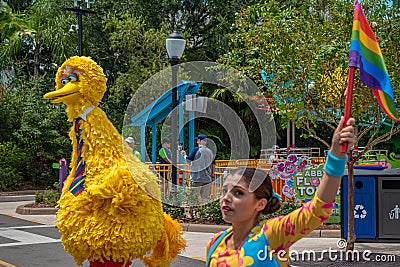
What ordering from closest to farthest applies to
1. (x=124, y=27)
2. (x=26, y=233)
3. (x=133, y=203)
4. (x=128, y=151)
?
(x=133, y=203) < (x=128, y=151) < (x=26, y=233) < (x=124, y=27)

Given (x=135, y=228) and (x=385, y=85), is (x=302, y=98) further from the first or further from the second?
(x=385, y=85)

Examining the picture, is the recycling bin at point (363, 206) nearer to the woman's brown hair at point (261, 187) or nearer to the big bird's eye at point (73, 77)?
the big bird's eye at point (73, 77)


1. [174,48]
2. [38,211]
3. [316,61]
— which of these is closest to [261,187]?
[316,61]

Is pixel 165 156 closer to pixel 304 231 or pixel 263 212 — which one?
pixel 263 212

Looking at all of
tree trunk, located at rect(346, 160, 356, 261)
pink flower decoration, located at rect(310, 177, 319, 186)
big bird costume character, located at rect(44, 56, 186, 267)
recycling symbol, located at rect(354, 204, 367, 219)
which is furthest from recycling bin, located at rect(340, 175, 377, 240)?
big bird costume character, located at rect(44, 56, 186, 267)

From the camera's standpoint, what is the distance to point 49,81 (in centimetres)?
2777

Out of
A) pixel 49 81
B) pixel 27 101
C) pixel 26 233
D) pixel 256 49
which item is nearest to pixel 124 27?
pixel 27 101

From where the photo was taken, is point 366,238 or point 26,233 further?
point 26,233

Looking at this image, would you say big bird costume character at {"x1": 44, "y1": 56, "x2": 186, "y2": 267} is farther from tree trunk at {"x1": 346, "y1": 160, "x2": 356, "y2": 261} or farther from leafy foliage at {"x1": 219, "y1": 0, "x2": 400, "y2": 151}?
leafy foliage at {"x1": 219, "y1": 0, "x2": 400, "y2": 151}

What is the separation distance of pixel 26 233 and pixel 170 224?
252 inches

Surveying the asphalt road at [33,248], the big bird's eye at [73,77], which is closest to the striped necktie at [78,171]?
the big bird's eye at [73,77]

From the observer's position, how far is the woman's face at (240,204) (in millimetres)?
3373

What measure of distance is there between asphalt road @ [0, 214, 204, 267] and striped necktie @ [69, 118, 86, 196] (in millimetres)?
2983

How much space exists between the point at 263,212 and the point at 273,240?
27 cm
